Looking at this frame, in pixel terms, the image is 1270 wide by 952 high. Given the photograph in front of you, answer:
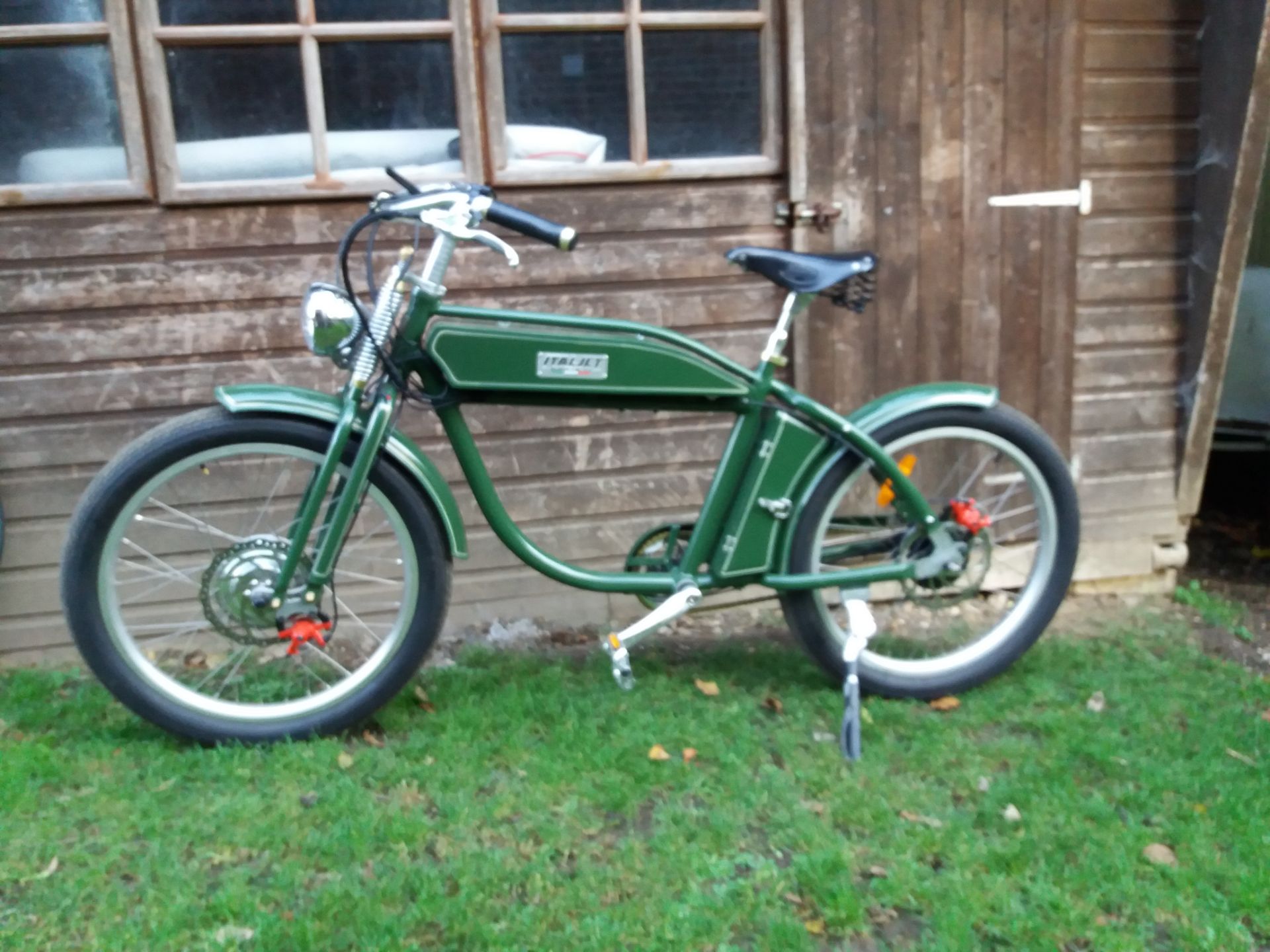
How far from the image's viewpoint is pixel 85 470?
323cm

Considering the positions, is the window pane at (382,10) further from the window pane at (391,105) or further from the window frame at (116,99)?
the window frame at (116,99)

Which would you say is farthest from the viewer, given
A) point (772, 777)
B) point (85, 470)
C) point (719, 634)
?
point (719, 634)

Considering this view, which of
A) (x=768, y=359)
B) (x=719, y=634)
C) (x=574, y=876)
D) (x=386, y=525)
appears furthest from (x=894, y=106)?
(x=574, y=876)

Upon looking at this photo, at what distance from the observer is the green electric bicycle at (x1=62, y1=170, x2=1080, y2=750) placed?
8.37ft

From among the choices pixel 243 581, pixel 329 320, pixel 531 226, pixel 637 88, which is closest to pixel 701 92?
pixel 637 88

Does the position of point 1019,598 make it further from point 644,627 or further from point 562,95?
point 562,95

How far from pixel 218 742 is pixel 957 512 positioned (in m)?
1.96

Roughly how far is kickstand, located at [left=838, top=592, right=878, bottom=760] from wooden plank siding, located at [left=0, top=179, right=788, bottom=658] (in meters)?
0.85

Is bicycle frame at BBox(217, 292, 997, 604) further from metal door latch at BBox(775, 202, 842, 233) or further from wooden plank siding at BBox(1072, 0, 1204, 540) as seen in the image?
wooden plank siding at BBox(1072, 0, 1204, 540)

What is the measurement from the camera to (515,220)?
2.51 meters

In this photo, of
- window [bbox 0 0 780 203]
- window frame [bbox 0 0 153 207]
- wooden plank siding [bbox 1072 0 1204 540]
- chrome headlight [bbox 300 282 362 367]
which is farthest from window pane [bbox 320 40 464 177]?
wooden plank siding [bbox 1072 0 1204 540]

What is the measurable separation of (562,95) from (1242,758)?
255 centimetres

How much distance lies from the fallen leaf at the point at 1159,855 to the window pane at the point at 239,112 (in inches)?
108

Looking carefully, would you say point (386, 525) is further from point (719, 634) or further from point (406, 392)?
point (719, 634)
